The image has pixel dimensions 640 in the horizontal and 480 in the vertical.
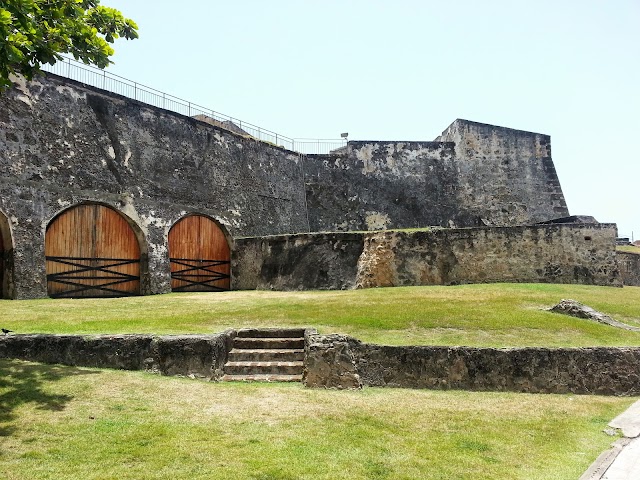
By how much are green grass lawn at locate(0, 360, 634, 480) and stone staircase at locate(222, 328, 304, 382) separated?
45 cm

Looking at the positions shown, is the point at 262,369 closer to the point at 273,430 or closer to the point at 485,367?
the point at 273,430

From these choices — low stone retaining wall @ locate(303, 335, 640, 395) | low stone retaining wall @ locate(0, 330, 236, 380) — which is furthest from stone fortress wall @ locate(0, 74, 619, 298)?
low stone retaining wall @ locate(303, 335, 640, 395)

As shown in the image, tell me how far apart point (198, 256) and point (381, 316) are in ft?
32.8

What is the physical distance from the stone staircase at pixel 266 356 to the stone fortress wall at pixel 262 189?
6.87m

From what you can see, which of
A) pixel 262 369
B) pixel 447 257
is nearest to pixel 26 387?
pixel 262 369

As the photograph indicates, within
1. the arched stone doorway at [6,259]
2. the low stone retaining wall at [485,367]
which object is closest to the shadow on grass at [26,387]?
the low stone retaining wall at [485,367]

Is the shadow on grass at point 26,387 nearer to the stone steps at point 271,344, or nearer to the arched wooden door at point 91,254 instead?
the stone steps at point 271,344

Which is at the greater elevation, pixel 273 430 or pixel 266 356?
pixel 266 356

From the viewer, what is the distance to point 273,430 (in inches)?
201

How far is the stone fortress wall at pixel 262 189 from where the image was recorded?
13375 millimetres

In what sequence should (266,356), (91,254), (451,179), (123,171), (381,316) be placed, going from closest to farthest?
(266,356) < (381,316) < (91,254) < (123,171) < (451,179)

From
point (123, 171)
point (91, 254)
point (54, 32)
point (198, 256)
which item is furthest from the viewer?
point (198, 256)

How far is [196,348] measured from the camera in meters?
7.27

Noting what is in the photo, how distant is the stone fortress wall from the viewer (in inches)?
527
